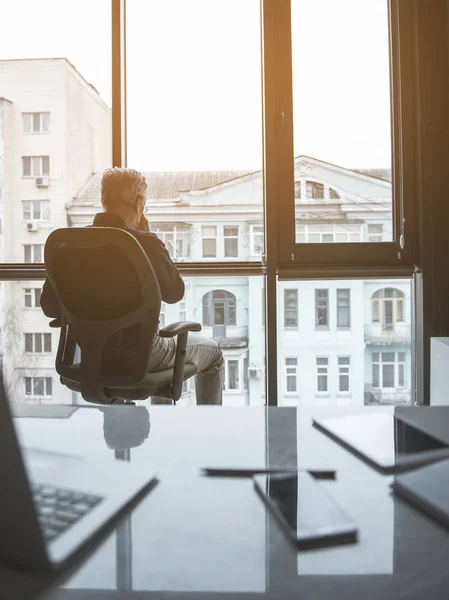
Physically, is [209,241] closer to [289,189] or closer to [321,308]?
[289,189]

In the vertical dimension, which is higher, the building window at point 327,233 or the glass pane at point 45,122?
the glass pane at point 45,122

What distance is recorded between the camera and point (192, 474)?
2.05 ft

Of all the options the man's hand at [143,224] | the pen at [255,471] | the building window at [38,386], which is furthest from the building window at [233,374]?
the pen at [255,471]

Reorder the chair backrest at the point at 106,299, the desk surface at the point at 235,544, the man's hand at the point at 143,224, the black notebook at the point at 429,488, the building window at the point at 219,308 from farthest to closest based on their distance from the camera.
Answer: the building window at the point at 219,308
the man's hand at the point at 143,224
the chair backrest at the point at 106,299
the black notebook at the point at 429,488
the desk surface at the point at 235,544

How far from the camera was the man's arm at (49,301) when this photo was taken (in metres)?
2.25

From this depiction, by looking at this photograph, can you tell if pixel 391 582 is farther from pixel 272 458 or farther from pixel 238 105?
pixel 238 105

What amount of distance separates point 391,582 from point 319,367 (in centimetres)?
300

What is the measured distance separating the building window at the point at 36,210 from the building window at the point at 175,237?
2.05 feet

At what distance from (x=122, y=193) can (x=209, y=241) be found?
0.83 m

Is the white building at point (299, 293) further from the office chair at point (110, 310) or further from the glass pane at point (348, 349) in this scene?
the office chair at point (110, 310)

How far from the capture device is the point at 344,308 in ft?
10.8

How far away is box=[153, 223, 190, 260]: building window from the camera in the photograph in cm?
324

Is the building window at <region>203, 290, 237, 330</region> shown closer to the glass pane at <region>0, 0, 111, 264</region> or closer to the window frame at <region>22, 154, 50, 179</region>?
the glass pane at <region>0, 0, 111, 264</region>

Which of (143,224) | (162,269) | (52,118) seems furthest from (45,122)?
(162,269)
